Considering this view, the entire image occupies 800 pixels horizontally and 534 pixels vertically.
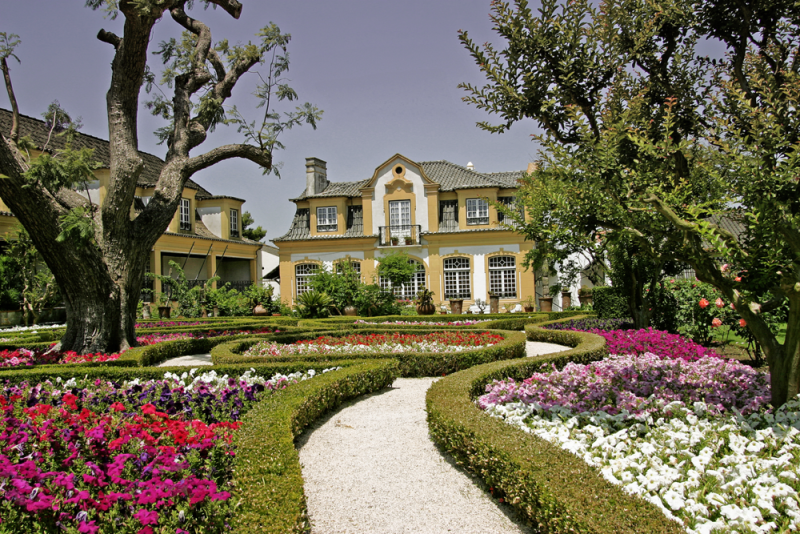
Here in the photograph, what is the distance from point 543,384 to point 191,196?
24.3 meters

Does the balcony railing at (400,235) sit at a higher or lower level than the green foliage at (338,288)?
higher

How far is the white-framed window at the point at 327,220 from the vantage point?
26458 millimetres

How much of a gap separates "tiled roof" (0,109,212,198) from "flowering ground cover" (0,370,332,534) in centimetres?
1599

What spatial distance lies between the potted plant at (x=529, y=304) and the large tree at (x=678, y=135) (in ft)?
56.0

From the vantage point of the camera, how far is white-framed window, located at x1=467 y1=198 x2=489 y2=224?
25.2 metres

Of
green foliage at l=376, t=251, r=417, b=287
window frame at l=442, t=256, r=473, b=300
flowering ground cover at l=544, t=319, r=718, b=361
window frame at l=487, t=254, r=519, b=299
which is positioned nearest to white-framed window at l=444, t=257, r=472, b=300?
→ window frame at l=442, t=256, r=473, b=300

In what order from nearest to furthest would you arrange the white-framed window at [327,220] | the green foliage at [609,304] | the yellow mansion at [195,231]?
1. the green foliage at [609,304]
2. the yellow mansion at [195,231]
3. the white-framed window at [327,220]

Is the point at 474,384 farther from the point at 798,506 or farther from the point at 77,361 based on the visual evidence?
the point at 77,361

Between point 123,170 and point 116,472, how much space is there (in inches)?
302

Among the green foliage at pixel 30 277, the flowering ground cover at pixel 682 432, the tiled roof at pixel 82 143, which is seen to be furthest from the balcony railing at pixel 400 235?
the flowering ground cover at pixel 682 432

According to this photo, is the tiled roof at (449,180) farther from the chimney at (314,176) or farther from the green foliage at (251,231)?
the green foliage at (251,231)

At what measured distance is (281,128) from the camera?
1065 cm

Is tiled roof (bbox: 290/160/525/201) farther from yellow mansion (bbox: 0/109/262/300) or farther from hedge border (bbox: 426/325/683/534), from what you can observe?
hedge border (bbox: 426/325/683/534)

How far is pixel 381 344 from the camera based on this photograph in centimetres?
938
